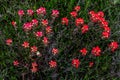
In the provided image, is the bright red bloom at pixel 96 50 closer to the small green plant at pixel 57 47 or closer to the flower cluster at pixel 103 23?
the small green plant at pixel 57 47

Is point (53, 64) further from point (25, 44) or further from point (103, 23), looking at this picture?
point (103, 23)

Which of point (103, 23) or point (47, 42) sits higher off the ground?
point (103, 23)

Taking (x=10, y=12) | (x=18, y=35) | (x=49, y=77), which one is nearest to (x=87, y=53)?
(x=49, y=77)

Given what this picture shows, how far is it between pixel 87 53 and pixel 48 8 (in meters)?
0.77

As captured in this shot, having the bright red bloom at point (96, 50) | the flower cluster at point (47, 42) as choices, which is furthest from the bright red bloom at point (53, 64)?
the bright red bloom at point (96, 50)

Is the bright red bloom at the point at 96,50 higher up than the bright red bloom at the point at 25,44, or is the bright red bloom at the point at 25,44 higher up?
the bright red bloom at the point at 25,44

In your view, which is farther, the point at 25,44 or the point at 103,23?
the point at 103,23

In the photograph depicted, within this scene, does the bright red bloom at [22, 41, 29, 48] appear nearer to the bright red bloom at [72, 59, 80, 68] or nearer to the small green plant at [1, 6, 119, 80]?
the small green plant at [1, 6, 119, 80]

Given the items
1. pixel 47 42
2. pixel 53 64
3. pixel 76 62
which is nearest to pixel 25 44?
pixel 47 42

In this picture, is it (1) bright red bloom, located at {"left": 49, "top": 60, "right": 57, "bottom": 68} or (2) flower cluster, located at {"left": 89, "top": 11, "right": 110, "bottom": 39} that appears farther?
(2) flower cluster, located at {"left": 89, "top": 11, "right": 110, "bottom": 39}

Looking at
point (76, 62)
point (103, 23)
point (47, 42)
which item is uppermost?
point (103, 23)

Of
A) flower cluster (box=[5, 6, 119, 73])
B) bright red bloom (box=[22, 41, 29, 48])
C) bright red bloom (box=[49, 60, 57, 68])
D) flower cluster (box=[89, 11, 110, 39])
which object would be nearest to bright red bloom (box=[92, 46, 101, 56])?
flower cluster (box=[5, 6, 119, 73])

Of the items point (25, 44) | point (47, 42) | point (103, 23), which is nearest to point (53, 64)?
point (47, 42)

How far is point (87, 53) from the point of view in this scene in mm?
2957
